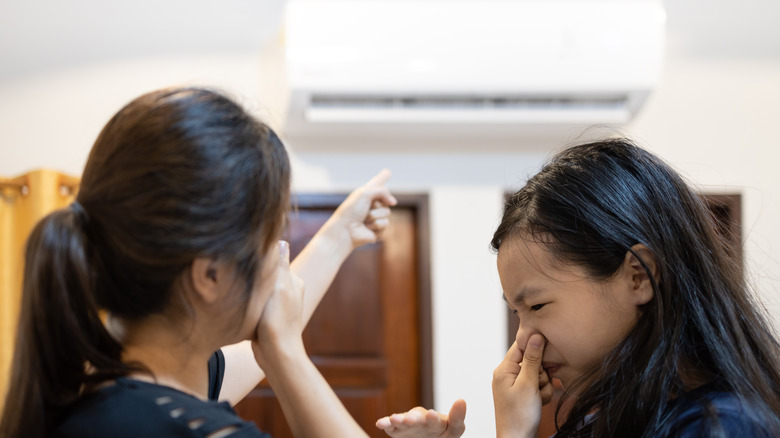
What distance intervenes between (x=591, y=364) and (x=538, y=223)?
0.23 m

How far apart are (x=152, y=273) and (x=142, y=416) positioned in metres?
0.15

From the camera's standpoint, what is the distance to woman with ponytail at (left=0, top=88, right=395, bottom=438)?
2.55ft

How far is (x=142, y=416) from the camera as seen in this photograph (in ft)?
2.49

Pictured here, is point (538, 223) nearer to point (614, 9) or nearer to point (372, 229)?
point (372, 229)

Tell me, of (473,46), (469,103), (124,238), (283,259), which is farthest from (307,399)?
(469,103)

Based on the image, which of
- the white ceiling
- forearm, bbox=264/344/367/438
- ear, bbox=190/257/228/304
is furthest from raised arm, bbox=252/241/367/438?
the white ceiling

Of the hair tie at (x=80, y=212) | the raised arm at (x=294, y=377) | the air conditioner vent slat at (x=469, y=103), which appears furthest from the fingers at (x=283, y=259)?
the air conditioner vent slat at (x=469, y=103)

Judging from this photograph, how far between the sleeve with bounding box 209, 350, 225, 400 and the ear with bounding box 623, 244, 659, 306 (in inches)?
24.7

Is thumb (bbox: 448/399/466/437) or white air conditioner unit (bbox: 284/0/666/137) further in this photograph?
white air conditioner unit (bbox: 284/0/666/137)

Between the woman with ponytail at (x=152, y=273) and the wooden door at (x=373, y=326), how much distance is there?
2.17 m

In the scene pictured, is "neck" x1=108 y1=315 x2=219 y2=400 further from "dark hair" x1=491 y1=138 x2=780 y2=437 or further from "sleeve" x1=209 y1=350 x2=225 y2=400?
"dark hair" x1=491 y1=138 x2=780 y2=437

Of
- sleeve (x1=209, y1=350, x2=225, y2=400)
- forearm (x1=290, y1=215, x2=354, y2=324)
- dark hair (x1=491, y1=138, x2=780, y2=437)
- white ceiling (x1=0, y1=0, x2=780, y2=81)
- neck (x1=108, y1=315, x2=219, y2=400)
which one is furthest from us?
white ceiling (x1=0, y1=0, x2=780, y2=81)

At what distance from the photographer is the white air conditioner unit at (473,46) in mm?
2621

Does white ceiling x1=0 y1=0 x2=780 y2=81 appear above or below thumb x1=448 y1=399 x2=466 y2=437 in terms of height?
above
